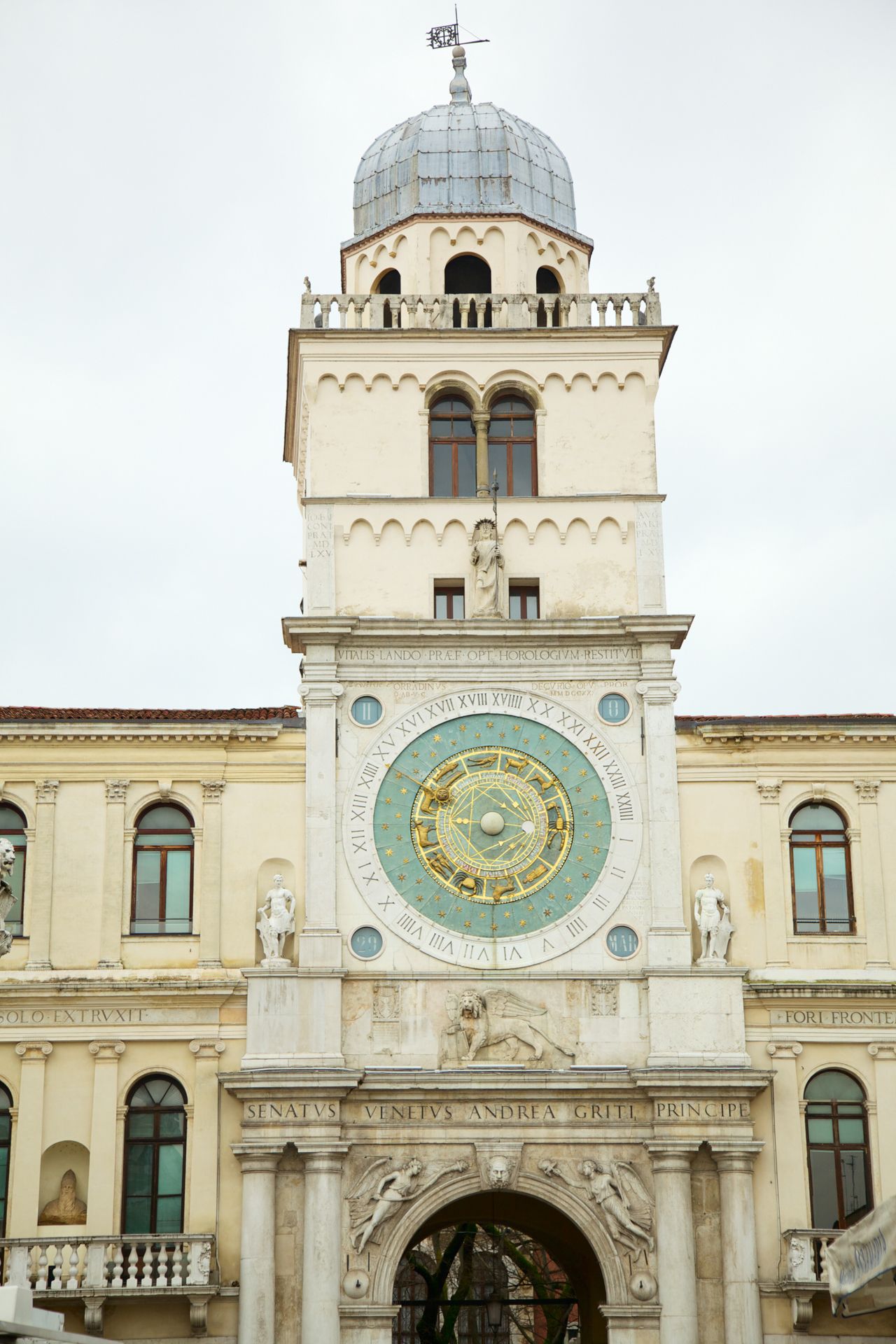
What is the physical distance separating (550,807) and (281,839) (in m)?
3.95

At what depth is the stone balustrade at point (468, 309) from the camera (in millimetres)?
33375

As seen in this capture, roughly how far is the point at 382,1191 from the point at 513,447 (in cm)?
1156

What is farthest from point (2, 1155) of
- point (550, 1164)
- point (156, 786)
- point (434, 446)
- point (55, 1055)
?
point (434, 446)

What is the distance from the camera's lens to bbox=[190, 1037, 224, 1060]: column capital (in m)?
29.6

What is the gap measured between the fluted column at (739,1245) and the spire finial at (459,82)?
18.7 m

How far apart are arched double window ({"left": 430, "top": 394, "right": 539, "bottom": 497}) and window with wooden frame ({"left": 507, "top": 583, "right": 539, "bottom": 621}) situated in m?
1.55

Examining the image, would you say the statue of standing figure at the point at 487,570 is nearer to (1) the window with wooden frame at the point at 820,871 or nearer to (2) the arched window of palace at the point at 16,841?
(1) the window with wooden frame at the point at 820,871

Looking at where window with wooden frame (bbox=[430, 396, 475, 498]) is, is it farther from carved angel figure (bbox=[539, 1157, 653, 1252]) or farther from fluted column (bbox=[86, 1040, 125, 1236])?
carved angel figure (bbox=[539, 1157, 653, 1252])

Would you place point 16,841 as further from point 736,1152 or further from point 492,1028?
point 736,1152

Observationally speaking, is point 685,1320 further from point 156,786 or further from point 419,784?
point 156,786

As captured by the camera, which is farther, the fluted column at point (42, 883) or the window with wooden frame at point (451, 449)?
the window with wooden frame at point (451, 449)

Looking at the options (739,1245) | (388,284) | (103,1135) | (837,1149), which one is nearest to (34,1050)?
(103,1135)

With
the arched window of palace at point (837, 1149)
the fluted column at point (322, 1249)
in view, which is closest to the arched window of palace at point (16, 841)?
the fluted column at point (322, 1249)

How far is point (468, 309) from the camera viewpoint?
33.6 meters
